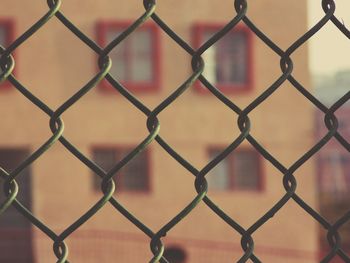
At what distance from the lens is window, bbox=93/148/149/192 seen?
63.2 feet

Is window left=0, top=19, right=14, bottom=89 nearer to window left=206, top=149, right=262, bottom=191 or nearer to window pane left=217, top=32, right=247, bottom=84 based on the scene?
window pane left=217, top=32, right=247, bottom=84

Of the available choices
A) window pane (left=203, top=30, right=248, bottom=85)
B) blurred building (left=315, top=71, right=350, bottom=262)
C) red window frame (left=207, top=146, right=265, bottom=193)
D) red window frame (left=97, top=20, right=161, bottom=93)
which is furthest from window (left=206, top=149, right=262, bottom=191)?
blurred building (left=315, top=71, right=350, bottom=262)

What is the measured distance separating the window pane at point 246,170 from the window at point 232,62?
1.88 metres

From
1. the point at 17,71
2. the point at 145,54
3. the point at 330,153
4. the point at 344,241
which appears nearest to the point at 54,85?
the point at 17,71

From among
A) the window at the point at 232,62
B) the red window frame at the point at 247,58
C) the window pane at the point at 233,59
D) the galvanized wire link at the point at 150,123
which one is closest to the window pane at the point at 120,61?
the red window frame at the point at 247,58

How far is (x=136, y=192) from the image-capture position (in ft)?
63.5

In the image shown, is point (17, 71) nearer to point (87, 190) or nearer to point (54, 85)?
point (54, 85)

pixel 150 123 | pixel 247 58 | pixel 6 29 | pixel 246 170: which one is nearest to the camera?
pixel 150 123

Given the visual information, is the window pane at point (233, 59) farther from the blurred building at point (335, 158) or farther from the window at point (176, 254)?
the blurred building at point (335, 158)

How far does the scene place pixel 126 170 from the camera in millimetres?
19547

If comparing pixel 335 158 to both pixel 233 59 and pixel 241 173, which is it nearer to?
pixel 241 173

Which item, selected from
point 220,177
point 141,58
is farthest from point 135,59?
point 220,177

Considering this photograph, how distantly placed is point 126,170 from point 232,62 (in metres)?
4.04

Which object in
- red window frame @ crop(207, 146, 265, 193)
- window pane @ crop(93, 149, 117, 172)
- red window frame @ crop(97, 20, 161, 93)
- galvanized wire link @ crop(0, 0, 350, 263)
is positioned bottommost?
galvanized wire link @ crop(0, 0, 350, 263)
